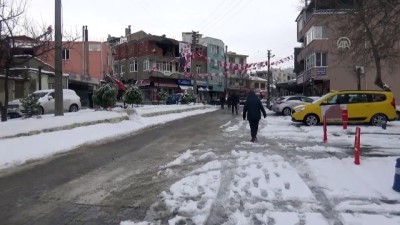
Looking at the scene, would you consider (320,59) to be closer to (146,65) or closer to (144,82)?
(146,65)

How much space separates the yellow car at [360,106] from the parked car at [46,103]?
15435mm

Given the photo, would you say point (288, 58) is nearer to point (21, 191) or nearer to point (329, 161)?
point (329, 161)

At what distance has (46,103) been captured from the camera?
28.5m

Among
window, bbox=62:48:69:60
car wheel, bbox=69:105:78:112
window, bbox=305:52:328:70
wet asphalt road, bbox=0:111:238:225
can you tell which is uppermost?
window, bbox=62:48:69:60

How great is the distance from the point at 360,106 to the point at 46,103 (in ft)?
60.7

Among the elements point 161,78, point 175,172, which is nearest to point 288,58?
point 161,78

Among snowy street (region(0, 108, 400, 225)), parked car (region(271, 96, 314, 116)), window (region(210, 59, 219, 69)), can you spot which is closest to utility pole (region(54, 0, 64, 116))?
snowy street (region(0, 108, 400, 225))

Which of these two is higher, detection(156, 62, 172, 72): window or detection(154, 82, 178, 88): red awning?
detection(156, 62, 172, 72): window

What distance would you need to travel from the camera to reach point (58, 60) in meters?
18.9

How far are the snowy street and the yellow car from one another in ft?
21.1

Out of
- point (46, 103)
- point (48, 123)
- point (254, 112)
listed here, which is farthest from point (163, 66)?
point (254, 112)

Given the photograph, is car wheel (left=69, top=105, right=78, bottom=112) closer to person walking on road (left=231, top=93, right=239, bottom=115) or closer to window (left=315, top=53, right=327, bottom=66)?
person walking on road (left=231, top=93, right=239, bottom=115)

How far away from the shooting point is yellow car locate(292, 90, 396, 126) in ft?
68.1

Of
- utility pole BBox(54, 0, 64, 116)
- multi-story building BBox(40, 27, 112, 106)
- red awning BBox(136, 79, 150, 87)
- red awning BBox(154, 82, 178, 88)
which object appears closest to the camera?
utility pole BBox(54, 0, 64, 116)
